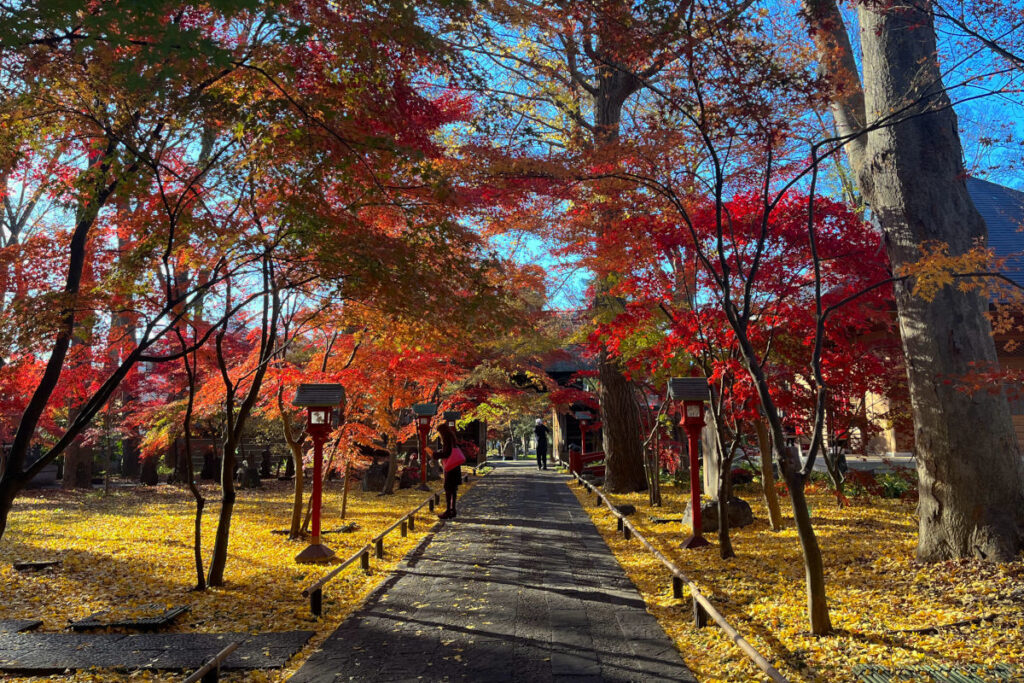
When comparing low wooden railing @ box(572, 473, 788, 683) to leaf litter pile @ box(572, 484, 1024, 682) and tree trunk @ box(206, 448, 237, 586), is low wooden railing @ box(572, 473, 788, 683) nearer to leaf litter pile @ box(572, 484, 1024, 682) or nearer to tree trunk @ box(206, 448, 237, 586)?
leaf litter pile @ box(572, 484, 1024, 682)

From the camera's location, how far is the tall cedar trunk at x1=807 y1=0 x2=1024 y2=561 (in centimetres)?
635

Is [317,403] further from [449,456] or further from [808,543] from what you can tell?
[808,543]

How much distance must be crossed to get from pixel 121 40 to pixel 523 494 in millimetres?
15818

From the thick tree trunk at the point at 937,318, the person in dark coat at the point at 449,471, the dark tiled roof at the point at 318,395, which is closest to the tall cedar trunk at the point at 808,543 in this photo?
the thick tree trunk at the point at 937,318

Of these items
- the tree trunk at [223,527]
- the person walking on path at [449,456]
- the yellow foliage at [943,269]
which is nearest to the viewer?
the yellow foliage at [943,269]

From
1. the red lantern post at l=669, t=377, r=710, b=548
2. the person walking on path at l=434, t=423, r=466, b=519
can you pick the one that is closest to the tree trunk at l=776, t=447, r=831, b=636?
the red lantern post at l=669, t=377, r=710, b=548

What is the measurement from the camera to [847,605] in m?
5.77

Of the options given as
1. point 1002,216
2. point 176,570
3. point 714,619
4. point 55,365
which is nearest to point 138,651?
point 55,365

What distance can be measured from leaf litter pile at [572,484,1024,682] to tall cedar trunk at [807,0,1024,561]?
50cm

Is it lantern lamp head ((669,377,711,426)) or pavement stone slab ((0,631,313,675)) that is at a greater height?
lantern lamp head ((669,377,711,426))

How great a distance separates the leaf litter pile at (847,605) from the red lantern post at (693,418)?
29cm

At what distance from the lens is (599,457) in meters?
25.8

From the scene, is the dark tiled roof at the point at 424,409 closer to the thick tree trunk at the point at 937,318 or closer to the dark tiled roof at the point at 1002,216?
the thick tree trunk at the point at 937,318

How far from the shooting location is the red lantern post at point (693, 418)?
29.3 feet
